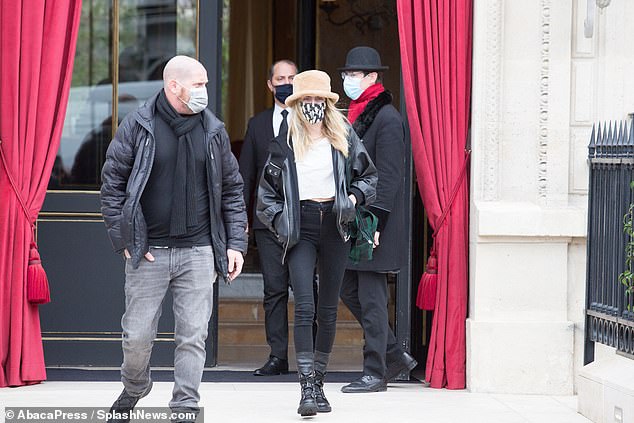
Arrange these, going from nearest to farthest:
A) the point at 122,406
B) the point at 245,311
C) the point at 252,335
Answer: the point at 122,406 → the point at 252,335 → the point at 245,311

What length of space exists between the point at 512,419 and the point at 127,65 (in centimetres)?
340

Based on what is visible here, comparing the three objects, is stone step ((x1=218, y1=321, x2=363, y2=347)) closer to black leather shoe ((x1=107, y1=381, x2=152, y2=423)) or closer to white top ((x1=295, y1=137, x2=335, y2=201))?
white top ((x1=295, y1=137, x2=335, y2=201))

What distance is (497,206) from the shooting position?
7.73 meters

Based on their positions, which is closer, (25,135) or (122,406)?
(122,406)

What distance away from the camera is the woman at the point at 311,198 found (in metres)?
6.75

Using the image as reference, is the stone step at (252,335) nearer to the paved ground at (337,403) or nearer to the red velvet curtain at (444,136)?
the paved ground at (337,403)

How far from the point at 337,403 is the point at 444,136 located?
182cm

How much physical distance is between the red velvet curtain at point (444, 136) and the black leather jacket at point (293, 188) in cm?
94

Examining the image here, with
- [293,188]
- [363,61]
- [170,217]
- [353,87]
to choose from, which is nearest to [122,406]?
[170,217]

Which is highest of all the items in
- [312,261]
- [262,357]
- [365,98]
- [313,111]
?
[365,98]

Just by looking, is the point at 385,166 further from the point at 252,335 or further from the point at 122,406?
the point at 252,335

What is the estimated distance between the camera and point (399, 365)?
25.7 feet

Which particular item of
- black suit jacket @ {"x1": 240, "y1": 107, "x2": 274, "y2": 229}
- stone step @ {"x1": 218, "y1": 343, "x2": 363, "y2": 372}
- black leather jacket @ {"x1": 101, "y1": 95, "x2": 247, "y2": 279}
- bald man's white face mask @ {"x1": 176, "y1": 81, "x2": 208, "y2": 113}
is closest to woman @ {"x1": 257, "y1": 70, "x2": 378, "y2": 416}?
black leather jacket @ {"x1": 101, "y1": 95, "x2": 247, "y2": 279}

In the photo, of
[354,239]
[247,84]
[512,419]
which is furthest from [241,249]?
[247,84]
